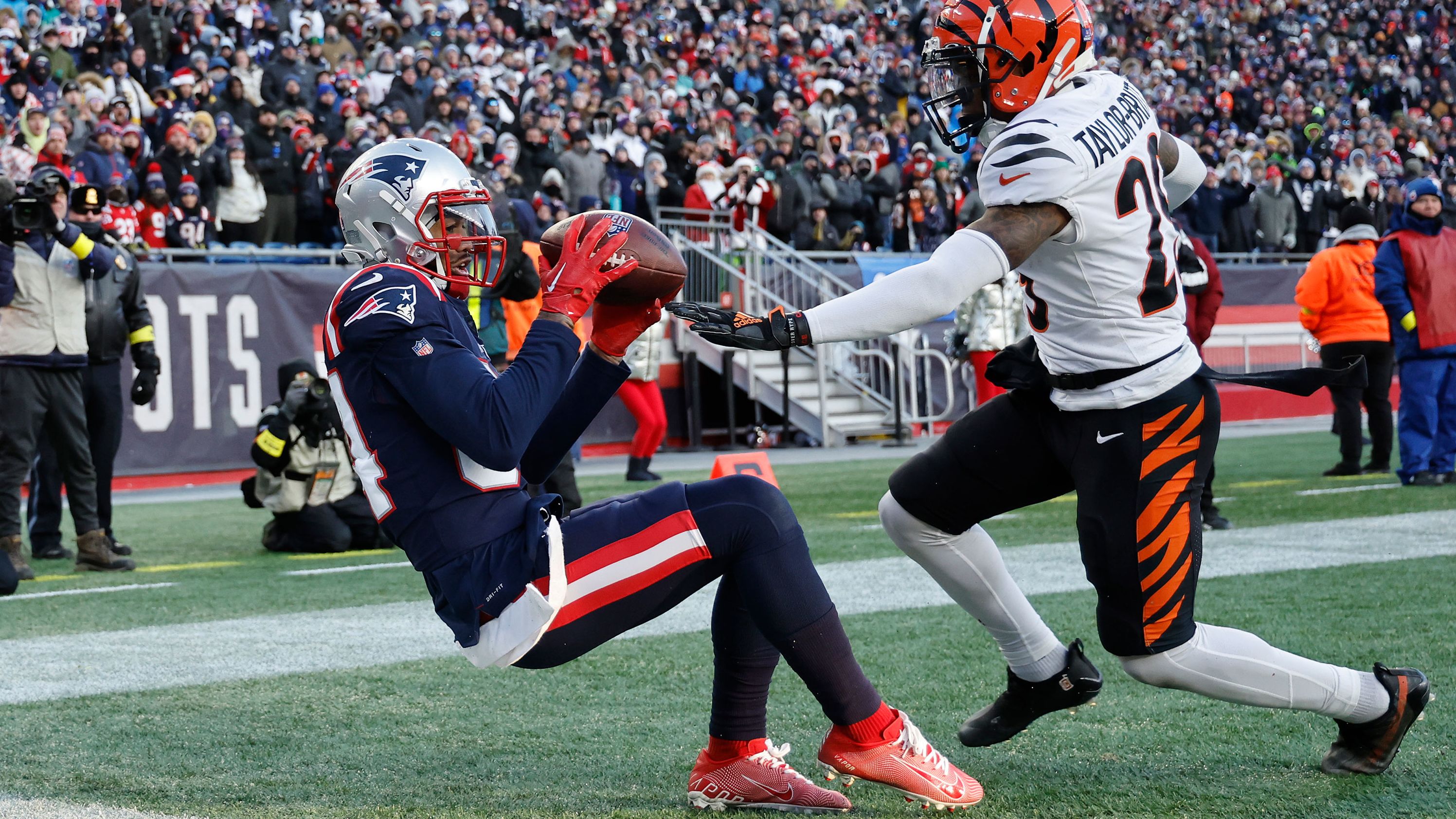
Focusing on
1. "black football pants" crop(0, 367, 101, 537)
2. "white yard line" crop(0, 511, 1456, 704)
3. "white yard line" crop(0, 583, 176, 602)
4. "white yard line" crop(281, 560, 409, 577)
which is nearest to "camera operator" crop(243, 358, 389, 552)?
"white yard line" crop(281, 560, 409, 577)

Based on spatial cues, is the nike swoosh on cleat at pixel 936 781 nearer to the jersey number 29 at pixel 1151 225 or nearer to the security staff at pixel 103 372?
the jersey number 29 at pixel 1151 225

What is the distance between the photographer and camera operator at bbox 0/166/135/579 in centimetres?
748

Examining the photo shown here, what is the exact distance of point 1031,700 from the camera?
3.67 m

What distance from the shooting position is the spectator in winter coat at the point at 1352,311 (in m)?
10.6

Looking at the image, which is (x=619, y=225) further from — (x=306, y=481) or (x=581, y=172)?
(x=581, y=172)

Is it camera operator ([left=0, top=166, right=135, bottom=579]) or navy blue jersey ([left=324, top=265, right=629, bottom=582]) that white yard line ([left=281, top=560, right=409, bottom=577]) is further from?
navy blue jersey ([left=324, top=265, right=629, bottom=582])

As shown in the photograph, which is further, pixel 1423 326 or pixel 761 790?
pixel 1423 326

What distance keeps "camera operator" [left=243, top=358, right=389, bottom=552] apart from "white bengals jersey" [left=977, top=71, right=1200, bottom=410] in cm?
574

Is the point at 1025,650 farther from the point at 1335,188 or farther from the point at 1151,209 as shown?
the point at 1335,188

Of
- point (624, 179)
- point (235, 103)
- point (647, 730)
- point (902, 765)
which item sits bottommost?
point (647, 730)

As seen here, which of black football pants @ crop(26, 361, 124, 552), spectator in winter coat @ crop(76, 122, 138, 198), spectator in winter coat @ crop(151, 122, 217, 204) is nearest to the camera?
black football pants @ crop(26, 361, 124, 552)

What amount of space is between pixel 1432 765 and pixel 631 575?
1914 millimetres

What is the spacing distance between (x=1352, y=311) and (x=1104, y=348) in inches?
318

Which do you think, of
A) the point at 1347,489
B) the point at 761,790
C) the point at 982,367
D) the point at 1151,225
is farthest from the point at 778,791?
the point at 982,367
